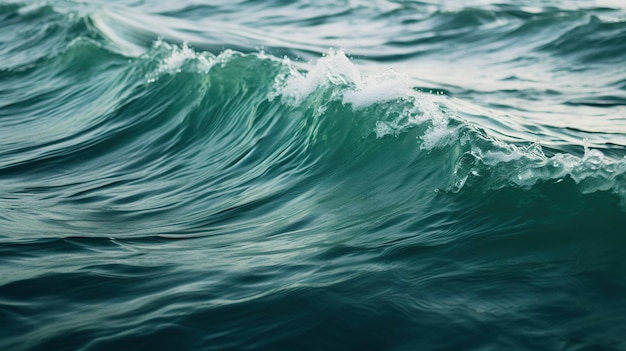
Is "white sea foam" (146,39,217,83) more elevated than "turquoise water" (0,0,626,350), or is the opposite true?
"white sea foam" (146,39,217,83)

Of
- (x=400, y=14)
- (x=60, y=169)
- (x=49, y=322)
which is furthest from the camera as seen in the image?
(x=400, y=14)

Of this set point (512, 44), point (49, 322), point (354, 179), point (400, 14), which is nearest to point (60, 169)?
point (354, 179)

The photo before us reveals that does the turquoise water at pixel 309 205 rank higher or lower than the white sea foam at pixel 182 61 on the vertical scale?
lower

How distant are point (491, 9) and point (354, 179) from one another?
11026mm

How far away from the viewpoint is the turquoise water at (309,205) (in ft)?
13.4

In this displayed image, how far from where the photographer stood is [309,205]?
6035mm

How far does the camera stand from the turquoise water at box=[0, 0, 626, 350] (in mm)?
4078

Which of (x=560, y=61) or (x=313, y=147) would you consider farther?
(x=560, y=61)

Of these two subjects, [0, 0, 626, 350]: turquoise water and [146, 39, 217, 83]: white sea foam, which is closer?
[0, 0, 626, 350]: turquoise water

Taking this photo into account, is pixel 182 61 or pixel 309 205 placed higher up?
pixel 182 61

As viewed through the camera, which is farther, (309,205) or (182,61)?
(182,61)

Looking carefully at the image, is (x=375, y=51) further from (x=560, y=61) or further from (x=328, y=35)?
(x=560, y=61)

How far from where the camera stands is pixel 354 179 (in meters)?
6.37

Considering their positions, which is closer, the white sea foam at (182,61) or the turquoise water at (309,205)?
the turquoise water at (309,205)
